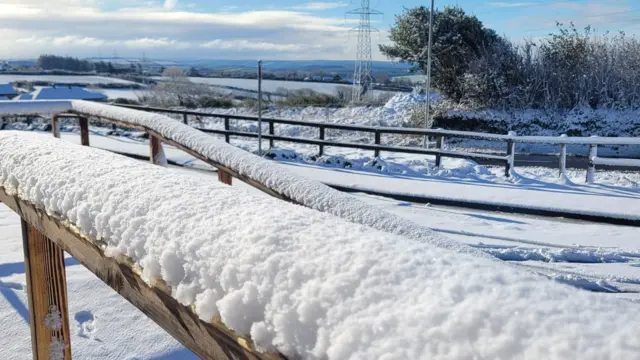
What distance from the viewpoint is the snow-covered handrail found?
176 centimetres

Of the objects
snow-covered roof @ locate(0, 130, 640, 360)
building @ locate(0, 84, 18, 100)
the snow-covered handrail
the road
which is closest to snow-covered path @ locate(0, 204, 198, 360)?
the snow-covered handrail

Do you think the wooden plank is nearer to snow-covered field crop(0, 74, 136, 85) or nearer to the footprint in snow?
the footprint in snow

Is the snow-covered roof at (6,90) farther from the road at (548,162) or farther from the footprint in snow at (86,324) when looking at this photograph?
the footprint in snow at (86,324)

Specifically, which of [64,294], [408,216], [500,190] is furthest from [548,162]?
[64,294]

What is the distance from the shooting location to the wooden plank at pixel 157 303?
0.76 m

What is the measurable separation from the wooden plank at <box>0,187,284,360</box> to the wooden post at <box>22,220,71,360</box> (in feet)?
0.79

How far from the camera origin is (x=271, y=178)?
221 centimetres

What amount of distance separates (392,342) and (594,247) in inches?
209

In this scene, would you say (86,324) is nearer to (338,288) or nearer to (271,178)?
(271,178)

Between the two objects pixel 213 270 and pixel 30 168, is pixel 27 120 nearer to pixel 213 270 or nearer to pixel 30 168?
pixel 30 168

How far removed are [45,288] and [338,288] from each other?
1292 mm

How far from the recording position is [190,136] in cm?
305

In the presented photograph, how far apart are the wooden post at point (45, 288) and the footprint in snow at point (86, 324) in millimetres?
1001

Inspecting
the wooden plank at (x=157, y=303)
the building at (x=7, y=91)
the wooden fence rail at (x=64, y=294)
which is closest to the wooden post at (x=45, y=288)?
the wooden fence rail at (x=64, y=294)
